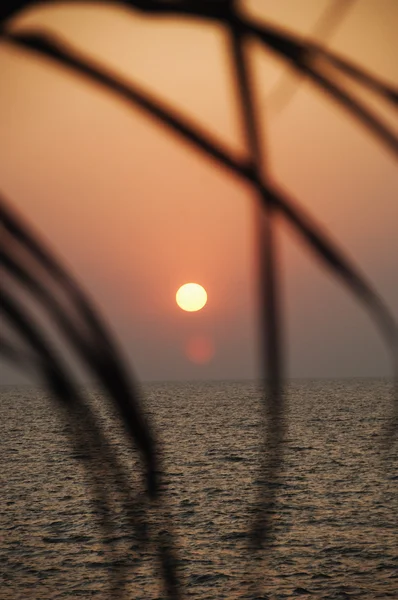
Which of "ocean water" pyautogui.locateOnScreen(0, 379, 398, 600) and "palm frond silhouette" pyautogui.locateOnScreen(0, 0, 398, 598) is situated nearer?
"palm frond silhouette" pyautogui.locateOnScreen(0, 0, 398, 598)

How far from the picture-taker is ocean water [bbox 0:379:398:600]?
26250mm

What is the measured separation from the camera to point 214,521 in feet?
128

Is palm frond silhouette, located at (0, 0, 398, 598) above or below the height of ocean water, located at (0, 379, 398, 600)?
below

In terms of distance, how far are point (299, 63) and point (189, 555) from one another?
107 ft

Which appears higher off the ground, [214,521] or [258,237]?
[214,521]

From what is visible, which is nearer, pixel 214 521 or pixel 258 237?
pixel 258 237

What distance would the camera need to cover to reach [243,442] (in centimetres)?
7988

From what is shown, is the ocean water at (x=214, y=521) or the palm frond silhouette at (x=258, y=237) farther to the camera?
the ocean water at (x=214, y=521)

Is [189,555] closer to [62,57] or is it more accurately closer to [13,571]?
[13,571]

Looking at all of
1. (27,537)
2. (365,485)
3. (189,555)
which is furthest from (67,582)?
(365,485)

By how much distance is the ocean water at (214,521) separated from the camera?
26250 mm

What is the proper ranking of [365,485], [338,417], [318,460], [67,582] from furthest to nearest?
[338,417]
[318,460]
[365,485]
[67,582]

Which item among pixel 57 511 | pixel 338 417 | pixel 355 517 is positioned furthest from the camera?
pixel 338 417

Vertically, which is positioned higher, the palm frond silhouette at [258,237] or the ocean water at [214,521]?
the ocean water at [214,521]
